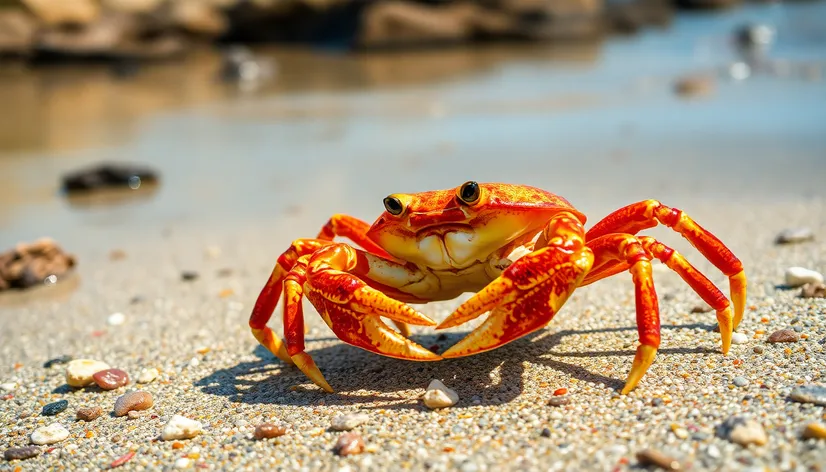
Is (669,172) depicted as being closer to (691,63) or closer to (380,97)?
(380,97)

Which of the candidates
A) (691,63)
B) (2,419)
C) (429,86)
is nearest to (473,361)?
(2,419)

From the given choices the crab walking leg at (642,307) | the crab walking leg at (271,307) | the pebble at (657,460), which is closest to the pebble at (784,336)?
the crab walking leg at (642,307)

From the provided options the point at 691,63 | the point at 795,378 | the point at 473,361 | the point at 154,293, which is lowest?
the point at 154,293

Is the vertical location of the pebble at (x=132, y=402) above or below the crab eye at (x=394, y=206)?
below

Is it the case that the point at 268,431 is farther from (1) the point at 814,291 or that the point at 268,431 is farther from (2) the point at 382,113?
(2) the point at 382,113

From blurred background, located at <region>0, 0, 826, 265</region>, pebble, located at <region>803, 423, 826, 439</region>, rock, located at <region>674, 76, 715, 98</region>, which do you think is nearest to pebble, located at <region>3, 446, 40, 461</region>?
pebble, located at <region>803, 423, 826, 439</region>

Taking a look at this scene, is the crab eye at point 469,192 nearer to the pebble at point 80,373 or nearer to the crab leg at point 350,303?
the crab leg at point 350,303

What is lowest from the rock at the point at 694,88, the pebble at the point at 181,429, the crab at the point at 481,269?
the pebble at the point at 181,429
